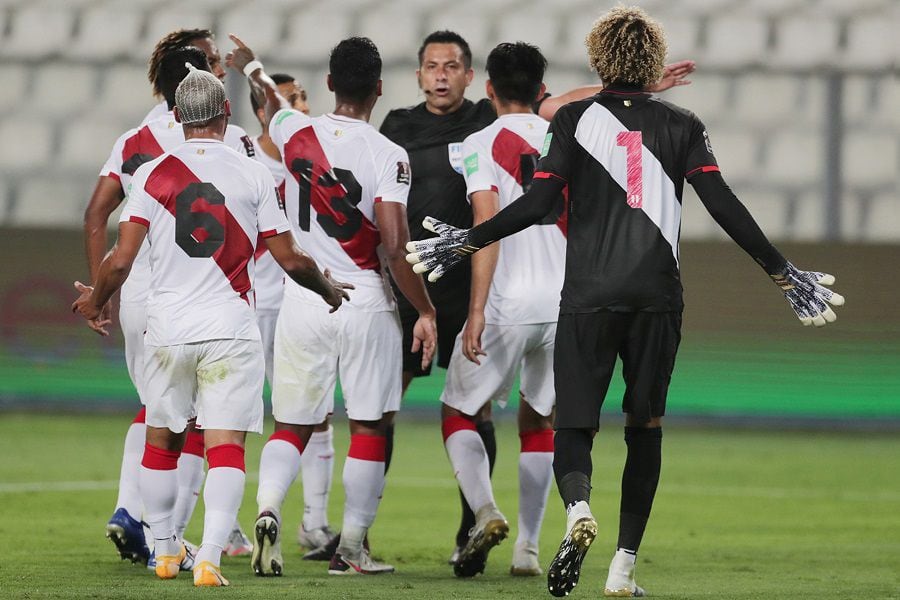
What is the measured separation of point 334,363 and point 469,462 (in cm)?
73

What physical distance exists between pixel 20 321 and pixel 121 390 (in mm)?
1354

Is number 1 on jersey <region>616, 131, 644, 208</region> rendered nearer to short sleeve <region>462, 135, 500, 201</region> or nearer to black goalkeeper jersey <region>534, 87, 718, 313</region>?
black goalkeeper jersey <region>534, 87, 718, 313</region>

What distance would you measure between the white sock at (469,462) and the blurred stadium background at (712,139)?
8866 mm

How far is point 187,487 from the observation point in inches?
248

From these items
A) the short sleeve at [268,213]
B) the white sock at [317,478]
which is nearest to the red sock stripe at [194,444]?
the white sock at [317,478]

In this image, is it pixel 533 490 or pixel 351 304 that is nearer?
pixel 351 304

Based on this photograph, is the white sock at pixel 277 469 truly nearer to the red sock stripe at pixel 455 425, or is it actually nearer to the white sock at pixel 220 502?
the white sock at pixel 220 502

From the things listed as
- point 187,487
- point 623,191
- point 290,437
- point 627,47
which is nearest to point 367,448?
point 290,437

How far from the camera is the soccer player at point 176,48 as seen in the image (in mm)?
6480

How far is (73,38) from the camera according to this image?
16453 mm

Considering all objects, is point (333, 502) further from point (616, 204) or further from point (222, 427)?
point (616, 204)

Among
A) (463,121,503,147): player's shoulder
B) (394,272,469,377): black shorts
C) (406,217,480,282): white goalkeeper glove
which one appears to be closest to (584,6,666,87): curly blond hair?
(406,217,480,282): white goalkeeper glove

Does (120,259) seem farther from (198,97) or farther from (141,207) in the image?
(198,97)

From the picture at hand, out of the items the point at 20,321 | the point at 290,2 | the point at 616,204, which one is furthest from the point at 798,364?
the point at 616,204
